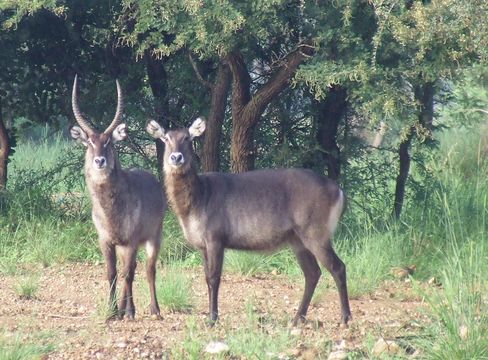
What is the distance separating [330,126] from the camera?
33.2 ft

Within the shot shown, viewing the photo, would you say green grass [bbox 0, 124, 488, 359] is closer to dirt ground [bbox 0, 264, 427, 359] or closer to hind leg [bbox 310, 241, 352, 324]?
dirt ground [bbox 0, 264, 427, 359]

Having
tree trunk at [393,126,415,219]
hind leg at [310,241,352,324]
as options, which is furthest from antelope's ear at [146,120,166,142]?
tree trunk at [393,126,415,219]

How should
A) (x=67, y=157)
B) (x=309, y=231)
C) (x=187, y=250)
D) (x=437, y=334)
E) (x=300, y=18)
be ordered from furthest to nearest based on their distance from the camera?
1. (x=67, y=157)
2. (x=187, y=250)
3. (x=300, y=18)
4. (x=309, y=231)
5. (x=437, y=334)

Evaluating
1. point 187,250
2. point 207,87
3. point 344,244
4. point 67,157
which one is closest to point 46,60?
point 67,157

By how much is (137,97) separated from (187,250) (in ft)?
6.31

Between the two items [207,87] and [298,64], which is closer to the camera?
[298,64]

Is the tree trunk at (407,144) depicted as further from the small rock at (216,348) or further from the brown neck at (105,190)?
the small rock at (216,348)

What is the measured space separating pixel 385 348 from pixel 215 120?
4400mm

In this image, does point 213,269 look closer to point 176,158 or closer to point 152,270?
point 152,270

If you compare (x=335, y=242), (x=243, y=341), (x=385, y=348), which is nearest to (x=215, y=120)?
(x=335, y=242)

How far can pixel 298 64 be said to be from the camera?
8930 millimetres

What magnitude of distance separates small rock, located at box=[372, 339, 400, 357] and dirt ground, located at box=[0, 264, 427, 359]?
0.16 meters

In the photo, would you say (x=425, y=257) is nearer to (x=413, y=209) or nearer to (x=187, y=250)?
(x=413, y=209)

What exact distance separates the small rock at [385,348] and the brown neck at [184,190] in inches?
74.5
